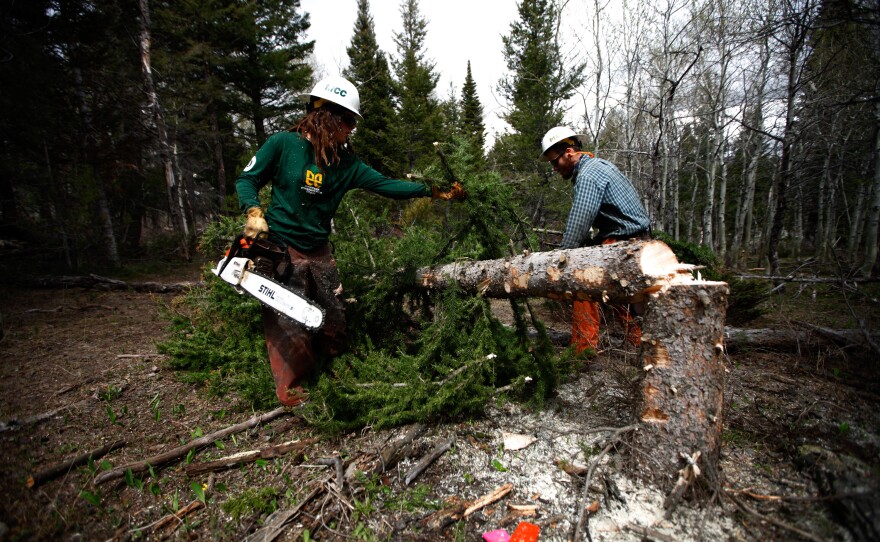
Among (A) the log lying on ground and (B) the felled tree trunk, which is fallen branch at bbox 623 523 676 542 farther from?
(A) the log lying on ground

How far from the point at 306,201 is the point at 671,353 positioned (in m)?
2.54

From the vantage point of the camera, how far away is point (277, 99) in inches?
602

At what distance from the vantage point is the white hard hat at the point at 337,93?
2.61 metres

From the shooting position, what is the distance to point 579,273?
6.67 feet

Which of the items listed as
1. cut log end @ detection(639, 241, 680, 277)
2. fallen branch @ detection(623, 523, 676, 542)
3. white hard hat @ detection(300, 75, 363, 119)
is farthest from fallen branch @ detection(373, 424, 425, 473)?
white hard hat @ detection(300, 75, 363, 119)

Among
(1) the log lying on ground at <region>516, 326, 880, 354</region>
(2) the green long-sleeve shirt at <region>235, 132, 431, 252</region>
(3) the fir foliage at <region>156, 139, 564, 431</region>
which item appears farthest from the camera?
(1) the log lying on ground at <region>516, 326, 880, 354</region>

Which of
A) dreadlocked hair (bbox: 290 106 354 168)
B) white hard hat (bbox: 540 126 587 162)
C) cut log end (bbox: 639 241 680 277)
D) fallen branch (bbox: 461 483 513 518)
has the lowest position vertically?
fallen branch (bbox: 461 483 513 518)

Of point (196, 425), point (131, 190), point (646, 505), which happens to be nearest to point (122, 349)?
point (196, 425)

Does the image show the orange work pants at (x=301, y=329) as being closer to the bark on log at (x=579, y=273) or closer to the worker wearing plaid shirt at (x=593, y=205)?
the bark on log at (x=579, y=273)

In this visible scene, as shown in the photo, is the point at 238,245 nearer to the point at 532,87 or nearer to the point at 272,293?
the point at 272,293

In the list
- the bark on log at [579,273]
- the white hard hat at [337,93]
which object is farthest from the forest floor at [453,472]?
the white hard hat at [337,93]

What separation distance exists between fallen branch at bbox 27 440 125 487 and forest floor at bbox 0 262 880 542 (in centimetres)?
3

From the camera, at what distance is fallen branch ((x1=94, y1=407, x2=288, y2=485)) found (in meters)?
1.88

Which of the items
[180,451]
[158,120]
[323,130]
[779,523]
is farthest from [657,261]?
[158,120]
